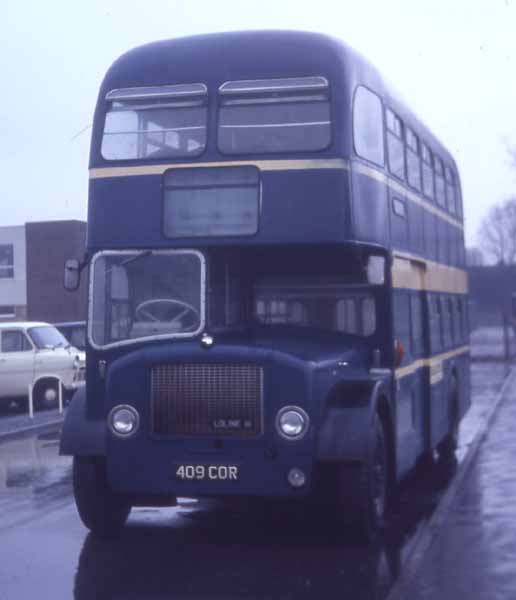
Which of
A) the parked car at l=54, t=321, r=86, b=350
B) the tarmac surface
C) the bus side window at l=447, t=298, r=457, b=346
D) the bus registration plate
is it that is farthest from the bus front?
the parked car at l=54, t=321, r=86, b=350

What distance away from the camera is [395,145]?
11781 mm

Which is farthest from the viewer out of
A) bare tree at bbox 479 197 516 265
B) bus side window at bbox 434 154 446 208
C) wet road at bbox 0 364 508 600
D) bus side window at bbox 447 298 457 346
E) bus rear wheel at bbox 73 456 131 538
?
bare tree at bbox 479 197 516 265

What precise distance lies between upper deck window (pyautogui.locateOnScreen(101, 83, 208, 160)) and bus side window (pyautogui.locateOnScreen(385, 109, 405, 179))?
2067 millimetres

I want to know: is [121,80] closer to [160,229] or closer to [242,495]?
[160,229]

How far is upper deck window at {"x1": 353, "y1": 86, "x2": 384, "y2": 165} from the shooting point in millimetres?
9977

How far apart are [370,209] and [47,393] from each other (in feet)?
50.8

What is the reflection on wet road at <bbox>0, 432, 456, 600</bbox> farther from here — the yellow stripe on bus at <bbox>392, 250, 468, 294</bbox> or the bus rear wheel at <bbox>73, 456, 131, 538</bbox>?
the yellow stripe on bus at <bbox>392, 250, 468, 294</bbox>

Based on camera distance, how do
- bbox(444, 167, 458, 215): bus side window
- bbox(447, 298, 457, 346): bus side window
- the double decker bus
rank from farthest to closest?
bbox(444, 167, 458, 215): bus side window < bbox(447, 298, 457, 346): bus side window < the double decker bus

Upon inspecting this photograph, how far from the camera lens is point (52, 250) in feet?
176

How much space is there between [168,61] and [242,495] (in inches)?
143

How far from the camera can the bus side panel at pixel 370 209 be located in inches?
382

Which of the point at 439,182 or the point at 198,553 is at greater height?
the point at 439,182

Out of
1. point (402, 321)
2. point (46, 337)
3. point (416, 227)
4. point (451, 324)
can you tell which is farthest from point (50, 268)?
point (402, 321)

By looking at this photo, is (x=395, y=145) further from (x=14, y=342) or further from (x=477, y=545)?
(x=14, y=342)
